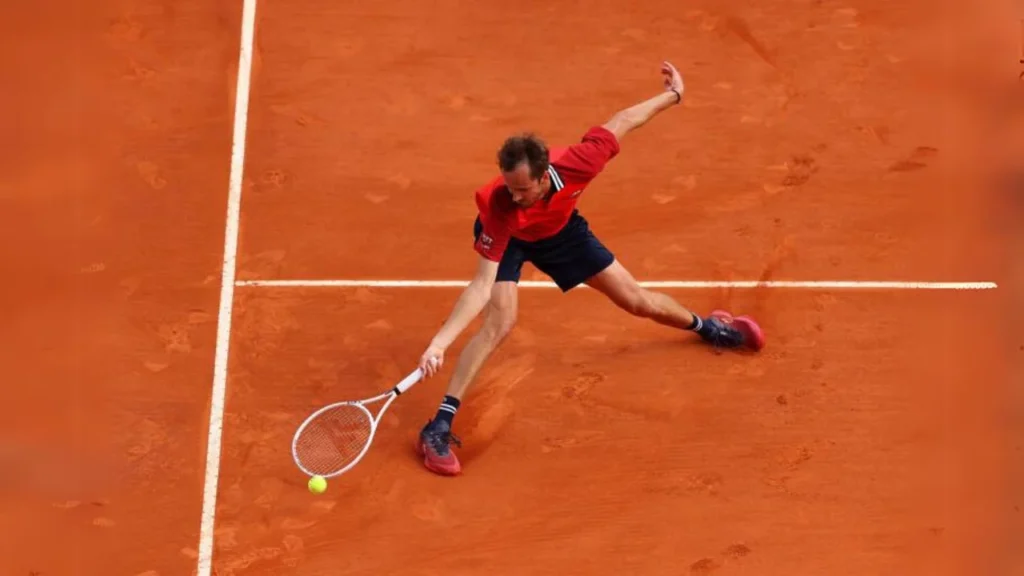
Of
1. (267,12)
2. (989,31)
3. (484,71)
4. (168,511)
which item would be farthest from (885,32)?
(168,511)

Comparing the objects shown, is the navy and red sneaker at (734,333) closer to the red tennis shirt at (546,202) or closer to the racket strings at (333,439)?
the red tennis shirt at (546,202)

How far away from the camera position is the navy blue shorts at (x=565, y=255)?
7969 millimetres

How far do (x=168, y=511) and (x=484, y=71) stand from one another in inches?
169

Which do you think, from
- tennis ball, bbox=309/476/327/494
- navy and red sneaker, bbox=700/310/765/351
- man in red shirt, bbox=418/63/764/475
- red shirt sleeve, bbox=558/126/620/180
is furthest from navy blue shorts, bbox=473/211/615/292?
tennis ball, bbox=309/476/327/494

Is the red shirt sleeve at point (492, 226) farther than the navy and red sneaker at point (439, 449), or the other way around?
the navy and red sneaker at point (439, 449)

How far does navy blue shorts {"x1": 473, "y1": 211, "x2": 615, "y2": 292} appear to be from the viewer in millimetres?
7969

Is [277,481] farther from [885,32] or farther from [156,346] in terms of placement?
[885,32]

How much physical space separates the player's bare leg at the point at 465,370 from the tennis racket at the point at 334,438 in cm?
32

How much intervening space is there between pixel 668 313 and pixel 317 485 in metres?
2.44

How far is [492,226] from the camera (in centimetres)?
742

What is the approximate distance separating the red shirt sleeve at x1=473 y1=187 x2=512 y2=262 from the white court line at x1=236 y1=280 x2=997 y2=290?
174 centimetres

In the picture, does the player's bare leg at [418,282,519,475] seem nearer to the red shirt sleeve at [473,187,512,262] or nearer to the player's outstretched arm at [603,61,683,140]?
the red shirt sleeve at [473,187,512,262]

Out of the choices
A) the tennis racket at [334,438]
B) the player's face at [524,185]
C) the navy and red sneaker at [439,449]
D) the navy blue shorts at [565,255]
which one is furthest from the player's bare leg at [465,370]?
the player's face at [524,185]

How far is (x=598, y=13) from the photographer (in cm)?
1091
